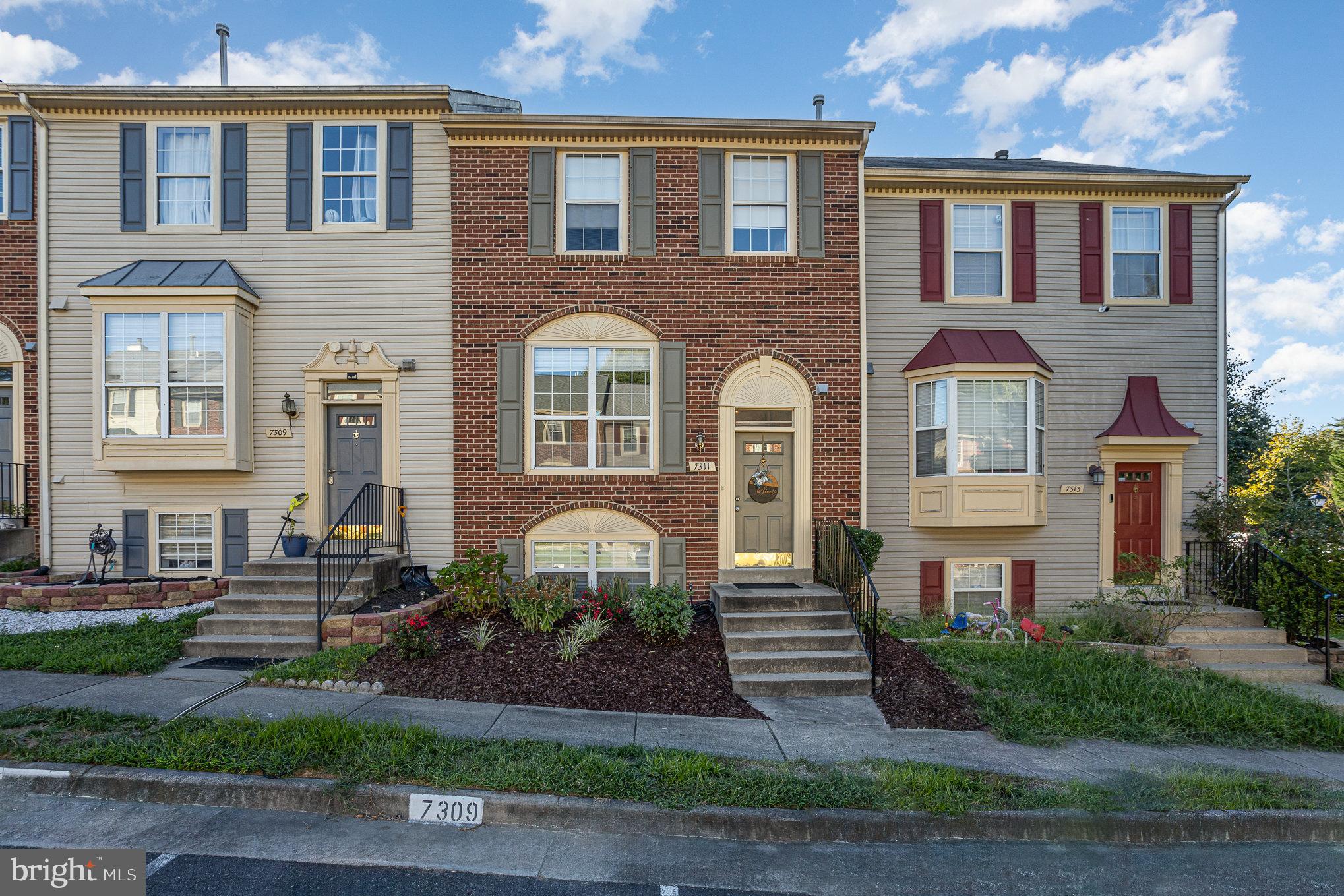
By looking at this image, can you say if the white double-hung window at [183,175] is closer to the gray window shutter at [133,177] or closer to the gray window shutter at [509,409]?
the gray window shutter at [133,177]

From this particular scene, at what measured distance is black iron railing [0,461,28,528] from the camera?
9.46 metres

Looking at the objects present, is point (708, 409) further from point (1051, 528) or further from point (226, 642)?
point (226, 642)

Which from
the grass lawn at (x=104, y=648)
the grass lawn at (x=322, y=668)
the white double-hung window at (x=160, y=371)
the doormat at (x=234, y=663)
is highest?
the white double-hung window at (x=160, y=371)

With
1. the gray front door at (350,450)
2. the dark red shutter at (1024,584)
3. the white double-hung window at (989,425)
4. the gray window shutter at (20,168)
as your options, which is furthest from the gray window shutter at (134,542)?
the dark red shutter at (1024,584)

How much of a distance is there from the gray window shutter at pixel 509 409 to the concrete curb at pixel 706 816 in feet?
17.4

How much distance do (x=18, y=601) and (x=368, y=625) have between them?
16.1ft

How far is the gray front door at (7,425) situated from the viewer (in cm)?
965

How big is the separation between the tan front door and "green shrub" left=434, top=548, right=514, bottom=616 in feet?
10.8

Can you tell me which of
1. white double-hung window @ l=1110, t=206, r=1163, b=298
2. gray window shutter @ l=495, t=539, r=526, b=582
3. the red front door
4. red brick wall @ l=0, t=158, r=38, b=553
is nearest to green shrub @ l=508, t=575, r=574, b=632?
gray window shutter @ l=495, t=539, r=526, b=582

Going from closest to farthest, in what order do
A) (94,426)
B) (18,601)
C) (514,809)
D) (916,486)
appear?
(514,809) < (18,601) < (94,426) < (916,486)

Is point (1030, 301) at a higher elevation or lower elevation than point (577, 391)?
higher

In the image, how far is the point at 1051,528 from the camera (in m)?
10.4

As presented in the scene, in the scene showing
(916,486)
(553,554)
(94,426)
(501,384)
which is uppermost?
(501,384)

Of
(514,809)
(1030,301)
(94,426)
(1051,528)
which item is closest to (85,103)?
(94,426)
